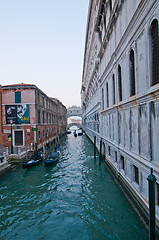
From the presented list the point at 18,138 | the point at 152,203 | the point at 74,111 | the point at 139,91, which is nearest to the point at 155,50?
the point at 139,91

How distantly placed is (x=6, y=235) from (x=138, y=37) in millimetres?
9216

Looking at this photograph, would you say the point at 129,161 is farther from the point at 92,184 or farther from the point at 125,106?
the point at 92,184

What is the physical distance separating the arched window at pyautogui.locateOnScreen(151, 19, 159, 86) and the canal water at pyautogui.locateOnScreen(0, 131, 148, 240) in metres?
5.36

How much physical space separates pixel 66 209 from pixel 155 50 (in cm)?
771

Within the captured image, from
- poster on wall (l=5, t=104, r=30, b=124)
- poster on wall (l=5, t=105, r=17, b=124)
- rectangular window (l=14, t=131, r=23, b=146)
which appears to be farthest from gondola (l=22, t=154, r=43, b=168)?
poster on wall (l=5, t=105, r=17, b=124)

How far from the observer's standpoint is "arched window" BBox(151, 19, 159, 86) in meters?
4.94

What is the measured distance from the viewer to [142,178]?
600cm

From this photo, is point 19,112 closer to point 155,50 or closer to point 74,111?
point 155,50

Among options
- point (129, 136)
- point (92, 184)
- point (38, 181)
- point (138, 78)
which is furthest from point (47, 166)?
point (138, 78)

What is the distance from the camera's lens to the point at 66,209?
738 centimetres

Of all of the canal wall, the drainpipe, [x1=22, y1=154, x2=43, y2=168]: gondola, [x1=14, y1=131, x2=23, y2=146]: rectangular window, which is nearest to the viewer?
the drainpipe

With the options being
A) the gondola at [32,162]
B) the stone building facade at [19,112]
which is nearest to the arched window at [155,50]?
the gondola at [32,162]

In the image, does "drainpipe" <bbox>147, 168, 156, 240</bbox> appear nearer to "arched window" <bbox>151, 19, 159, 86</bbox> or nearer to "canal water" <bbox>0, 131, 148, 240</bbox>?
"canal water" <bbox>0, 131, 148, 240</bbox>

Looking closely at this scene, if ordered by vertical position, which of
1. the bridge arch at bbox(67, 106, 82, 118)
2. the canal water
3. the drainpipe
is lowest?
the canal water
